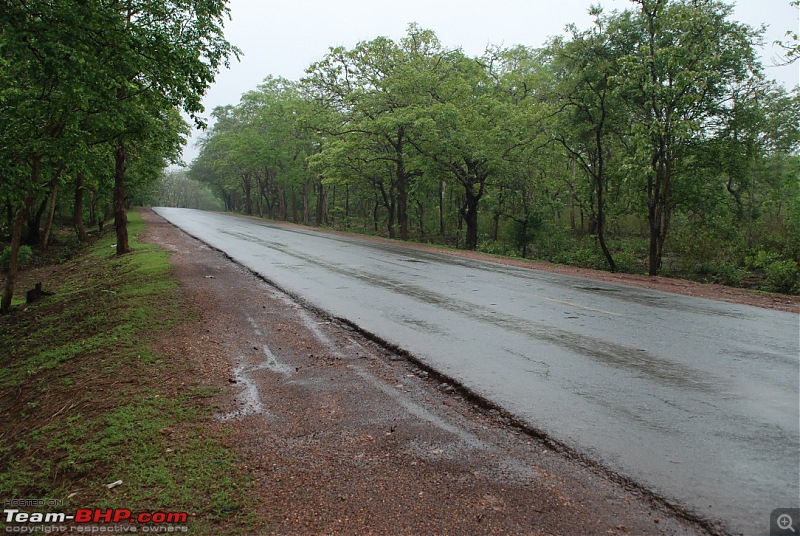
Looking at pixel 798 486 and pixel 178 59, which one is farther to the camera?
pixel 178 59

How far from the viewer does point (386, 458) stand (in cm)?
370

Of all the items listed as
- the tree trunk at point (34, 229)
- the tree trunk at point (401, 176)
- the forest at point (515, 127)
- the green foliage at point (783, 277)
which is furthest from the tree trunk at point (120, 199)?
the green foliage at point (783, 277)

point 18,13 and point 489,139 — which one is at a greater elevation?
point 489,139

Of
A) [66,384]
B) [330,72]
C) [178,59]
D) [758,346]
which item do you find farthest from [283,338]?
[330,72]

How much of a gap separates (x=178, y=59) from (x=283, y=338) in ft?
17.2

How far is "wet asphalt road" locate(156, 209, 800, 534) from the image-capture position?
3.40 m

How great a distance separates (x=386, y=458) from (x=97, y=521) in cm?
197

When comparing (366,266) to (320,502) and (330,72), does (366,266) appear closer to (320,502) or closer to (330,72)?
(320,502)

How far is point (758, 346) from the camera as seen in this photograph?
21.7 ft

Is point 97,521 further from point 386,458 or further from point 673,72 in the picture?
point 673,72

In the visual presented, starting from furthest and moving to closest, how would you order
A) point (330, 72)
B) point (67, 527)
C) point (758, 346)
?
point (330, 72)
point (758, 346)
point (67, 527)

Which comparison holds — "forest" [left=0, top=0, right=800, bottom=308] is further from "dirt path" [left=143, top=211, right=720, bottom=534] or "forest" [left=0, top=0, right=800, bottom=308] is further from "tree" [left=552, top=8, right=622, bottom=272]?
"dirt path" [left=143, top=211, right=720, bottom=534]

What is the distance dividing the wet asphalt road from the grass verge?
267 centimetres

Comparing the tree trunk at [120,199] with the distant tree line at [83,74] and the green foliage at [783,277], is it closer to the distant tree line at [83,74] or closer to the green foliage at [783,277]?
the distant tree line at [83,74]
